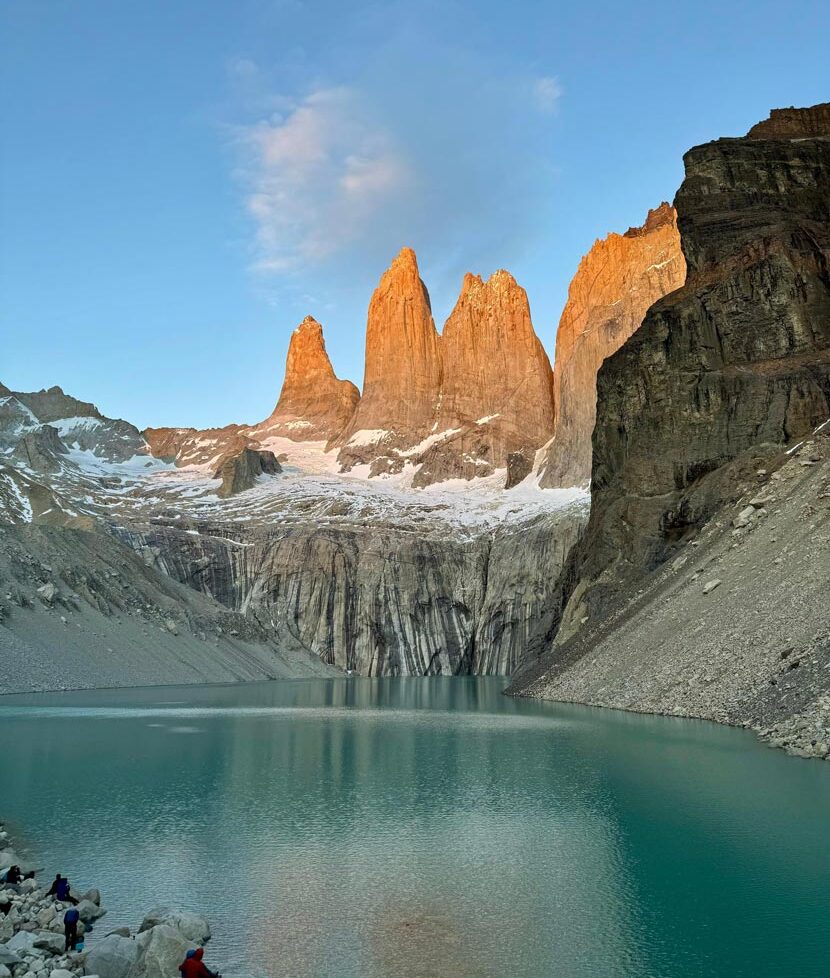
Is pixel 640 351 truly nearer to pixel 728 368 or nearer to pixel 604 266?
pixel 728 368

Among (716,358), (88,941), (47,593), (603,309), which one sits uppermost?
(603,309)

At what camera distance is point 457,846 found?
16.5m

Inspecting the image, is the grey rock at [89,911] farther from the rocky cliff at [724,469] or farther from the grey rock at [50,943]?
the rocky cliff at [724,469]

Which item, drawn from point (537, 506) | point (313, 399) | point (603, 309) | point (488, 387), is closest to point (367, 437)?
point (488, 387)

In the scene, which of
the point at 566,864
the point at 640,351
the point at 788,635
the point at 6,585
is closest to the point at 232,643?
the point at 6,585

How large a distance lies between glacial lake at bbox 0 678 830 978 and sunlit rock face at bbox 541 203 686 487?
100998 mm

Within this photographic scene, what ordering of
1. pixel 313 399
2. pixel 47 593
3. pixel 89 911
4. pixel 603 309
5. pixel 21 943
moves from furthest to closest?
pixel 313 399 < pixel 603 309 < pixel 47 593 < pixel 89 911 < pixel 21 943

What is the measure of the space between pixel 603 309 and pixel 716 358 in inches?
3088

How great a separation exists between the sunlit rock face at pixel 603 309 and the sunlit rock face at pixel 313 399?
6182cm

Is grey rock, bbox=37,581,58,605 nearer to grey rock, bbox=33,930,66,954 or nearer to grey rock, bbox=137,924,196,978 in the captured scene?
grey rock, bbox=33,930,66,954

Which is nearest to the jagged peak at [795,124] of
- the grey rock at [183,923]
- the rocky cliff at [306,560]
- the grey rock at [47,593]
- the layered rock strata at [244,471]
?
the rocky cliff at [306,560]

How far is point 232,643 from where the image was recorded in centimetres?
8531

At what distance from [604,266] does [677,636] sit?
11142 centimetres

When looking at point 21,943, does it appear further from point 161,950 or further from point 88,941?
point 161,950
